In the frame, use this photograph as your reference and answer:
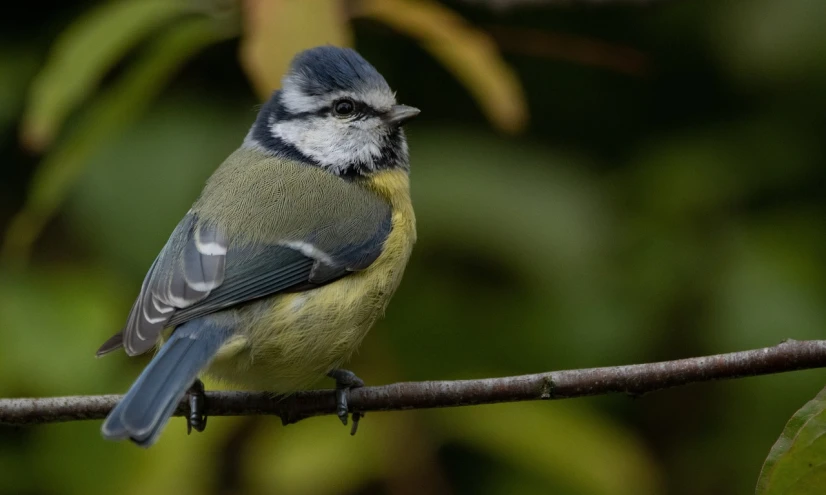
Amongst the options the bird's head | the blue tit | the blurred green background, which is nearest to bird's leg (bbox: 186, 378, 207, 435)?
the blue tit

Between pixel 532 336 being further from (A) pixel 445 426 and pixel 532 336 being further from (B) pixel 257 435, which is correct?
(B) pixel 257 435

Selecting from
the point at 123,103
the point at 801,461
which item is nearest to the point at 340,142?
the point at 123,103

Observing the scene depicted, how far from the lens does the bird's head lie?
2.90 metres

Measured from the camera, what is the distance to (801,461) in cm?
147

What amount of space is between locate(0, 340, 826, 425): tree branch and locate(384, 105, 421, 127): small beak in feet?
3.19

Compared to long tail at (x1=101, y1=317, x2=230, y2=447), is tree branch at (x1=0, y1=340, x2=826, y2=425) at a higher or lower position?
higher

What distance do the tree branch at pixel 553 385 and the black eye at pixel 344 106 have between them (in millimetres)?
1045

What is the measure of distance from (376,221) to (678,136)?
4.43 feet

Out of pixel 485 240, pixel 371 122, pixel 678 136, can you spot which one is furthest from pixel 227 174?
pixel 678 136

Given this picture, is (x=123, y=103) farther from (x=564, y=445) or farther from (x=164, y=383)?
(x=564, y=445)

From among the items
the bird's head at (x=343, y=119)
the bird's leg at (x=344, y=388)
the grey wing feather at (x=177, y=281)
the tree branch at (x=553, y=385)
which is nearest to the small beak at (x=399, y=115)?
the bird's head at (x=343, y=119)

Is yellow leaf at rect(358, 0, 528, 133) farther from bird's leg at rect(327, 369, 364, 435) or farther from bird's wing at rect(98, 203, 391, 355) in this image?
bird's leg at rect(327, 369, 364, 435)

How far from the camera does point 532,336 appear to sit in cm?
299

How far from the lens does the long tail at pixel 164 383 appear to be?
1881 mm
